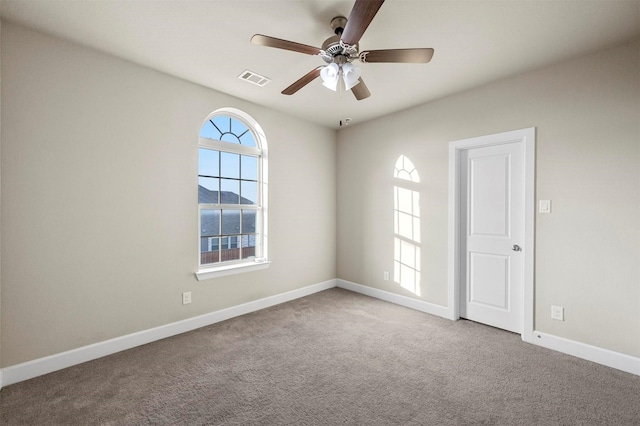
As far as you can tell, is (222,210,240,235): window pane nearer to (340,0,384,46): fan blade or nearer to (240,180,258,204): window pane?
(240,180,258,204): window pane

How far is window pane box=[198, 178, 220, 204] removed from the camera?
335cm

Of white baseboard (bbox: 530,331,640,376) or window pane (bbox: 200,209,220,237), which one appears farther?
window pane (bbox: 200,209,220,237)

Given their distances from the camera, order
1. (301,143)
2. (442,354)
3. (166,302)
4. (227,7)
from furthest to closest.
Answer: (301,143), (166,302), (442,354), (227,7)

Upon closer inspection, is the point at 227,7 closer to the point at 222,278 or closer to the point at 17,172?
the point at 17,172

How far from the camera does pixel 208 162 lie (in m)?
3.41

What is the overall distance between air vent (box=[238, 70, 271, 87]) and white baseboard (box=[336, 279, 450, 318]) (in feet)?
10.2

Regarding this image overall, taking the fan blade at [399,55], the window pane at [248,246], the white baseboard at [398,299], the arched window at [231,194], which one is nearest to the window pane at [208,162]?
the arched window at [231,194]

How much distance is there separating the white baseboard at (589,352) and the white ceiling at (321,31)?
99.9 inches

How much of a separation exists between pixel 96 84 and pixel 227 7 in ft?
4.76

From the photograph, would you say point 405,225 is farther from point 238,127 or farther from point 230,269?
point 238,127

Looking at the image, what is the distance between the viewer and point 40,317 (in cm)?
226

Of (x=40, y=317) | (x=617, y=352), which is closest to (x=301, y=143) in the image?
(x=40, y=317)

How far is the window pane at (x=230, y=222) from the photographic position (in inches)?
140

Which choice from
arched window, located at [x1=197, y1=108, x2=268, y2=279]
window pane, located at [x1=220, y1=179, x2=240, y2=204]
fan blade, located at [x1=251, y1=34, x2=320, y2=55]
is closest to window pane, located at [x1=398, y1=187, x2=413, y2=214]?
arched window, located at [x1=197, y1=108, x2=268, y2=279]
